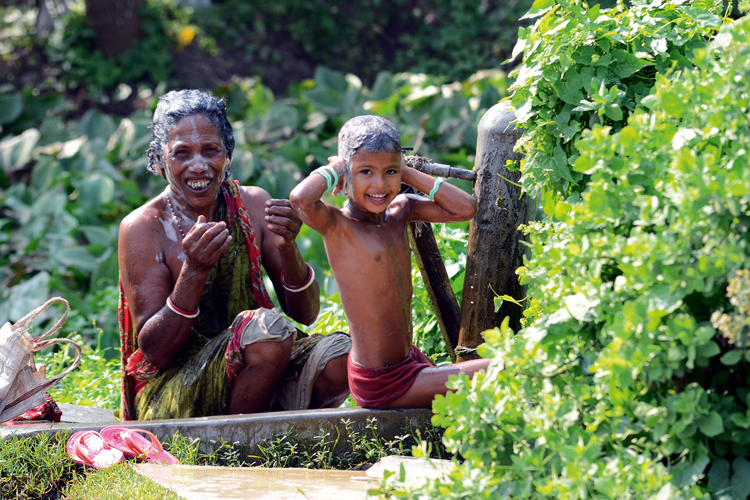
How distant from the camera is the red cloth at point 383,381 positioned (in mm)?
2787

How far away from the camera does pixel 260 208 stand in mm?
3379

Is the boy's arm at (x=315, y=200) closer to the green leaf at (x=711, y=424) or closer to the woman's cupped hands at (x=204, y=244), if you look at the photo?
the woman's cupped hands at (x=204, y=244)

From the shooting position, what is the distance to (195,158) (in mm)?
3057

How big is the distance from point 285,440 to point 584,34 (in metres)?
1.79

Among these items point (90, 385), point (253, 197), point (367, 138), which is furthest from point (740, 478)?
point (90, 385)

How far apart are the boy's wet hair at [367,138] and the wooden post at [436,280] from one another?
50 centimetres

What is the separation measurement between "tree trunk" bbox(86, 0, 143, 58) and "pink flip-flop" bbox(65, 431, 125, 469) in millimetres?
8489

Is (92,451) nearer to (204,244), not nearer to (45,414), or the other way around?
(45,414)

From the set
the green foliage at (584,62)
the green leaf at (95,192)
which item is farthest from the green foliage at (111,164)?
the green foliage at (584,62)

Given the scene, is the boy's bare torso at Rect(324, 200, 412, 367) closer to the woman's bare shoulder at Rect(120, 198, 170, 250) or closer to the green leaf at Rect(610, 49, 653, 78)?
the woman's bare shoulder at Rect(120, 198, 170, 250)

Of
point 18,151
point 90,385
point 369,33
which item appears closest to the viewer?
point 90,385

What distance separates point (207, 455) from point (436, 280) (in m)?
1.16

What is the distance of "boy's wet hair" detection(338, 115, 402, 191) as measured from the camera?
262 cm

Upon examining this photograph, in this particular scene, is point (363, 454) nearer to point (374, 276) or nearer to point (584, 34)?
point (374, 276)
